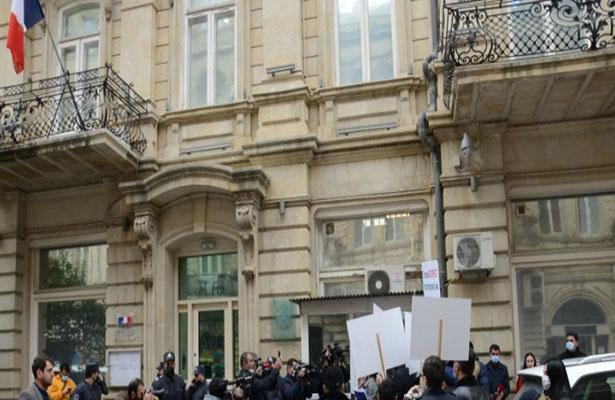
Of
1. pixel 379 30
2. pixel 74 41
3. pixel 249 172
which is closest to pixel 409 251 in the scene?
pixel 249 172

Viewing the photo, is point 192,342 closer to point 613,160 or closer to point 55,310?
point 55,310

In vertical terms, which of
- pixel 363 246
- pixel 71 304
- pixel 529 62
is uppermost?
pixel 529 62

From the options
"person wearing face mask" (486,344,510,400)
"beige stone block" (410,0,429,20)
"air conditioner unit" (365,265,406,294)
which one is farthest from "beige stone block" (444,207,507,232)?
"beige stone block" (410,0,429,20)

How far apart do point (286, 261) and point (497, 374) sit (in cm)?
406

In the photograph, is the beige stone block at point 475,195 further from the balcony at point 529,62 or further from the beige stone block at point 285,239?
the beige stone block at point 285,239

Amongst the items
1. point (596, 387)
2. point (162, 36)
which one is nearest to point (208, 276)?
point (162, 36)

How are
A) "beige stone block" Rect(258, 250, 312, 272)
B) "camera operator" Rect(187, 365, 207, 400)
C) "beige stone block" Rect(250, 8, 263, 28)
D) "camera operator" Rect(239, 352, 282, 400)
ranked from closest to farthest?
"camera operator" Rect(239, 352, 282, 400), "camera operator" Rect(187, 365, 207, 400), "beige stone block" Rect(258, 250, 312, 272), "beige stone block" Rect(250, 8, 263, 28)

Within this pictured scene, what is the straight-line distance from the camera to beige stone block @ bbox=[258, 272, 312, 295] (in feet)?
42.8

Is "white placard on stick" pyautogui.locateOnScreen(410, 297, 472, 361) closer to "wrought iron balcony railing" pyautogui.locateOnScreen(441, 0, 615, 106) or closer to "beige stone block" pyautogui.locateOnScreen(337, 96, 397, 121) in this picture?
"wrought iron balcony railing" pyautogui.locateOnScreen(441, 0, 615, 106)

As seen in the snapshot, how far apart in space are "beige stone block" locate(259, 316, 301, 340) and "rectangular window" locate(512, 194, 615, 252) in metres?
3.91

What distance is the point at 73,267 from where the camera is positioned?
15500mm

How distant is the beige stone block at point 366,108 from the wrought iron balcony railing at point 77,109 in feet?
13.0

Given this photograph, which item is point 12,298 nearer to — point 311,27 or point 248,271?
point 248,271

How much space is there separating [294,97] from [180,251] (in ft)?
12.3
